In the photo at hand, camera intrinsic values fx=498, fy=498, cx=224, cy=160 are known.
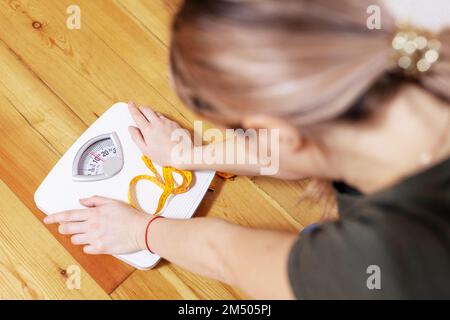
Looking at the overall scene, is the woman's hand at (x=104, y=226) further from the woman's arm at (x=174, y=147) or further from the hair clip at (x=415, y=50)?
the hair clip at (x=415, y=50)

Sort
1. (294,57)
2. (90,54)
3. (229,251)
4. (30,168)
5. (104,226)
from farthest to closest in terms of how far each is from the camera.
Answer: (90,54)
(30,168)
(104,226)
(229,251)
(294,57)

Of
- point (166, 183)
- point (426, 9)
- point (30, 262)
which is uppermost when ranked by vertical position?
point (426, 9)

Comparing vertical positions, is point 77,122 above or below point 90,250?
above

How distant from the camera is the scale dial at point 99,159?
0.89 meters

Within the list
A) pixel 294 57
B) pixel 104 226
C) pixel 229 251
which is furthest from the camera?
pixel 104 226

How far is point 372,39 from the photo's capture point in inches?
19.0

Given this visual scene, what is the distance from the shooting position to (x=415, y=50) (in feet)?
1.59

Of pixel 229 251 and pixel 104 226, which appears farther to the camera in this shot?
pixel 104 226

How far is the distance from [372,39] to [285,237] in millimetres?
274

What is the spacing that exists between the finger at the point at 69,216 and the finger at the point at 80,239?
3 cm

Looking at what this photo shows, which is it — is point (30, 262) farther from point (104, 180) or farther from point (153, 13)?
point (153, 13)

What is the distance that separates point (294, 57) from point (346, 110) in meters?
0.07

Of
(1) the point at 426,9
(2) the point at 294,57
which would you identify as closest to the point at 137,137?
(2) the point at 294,57

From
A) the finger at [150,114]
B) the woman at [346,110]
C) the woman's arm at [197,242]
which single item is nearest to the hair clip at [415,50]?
the woman at [346,110]
